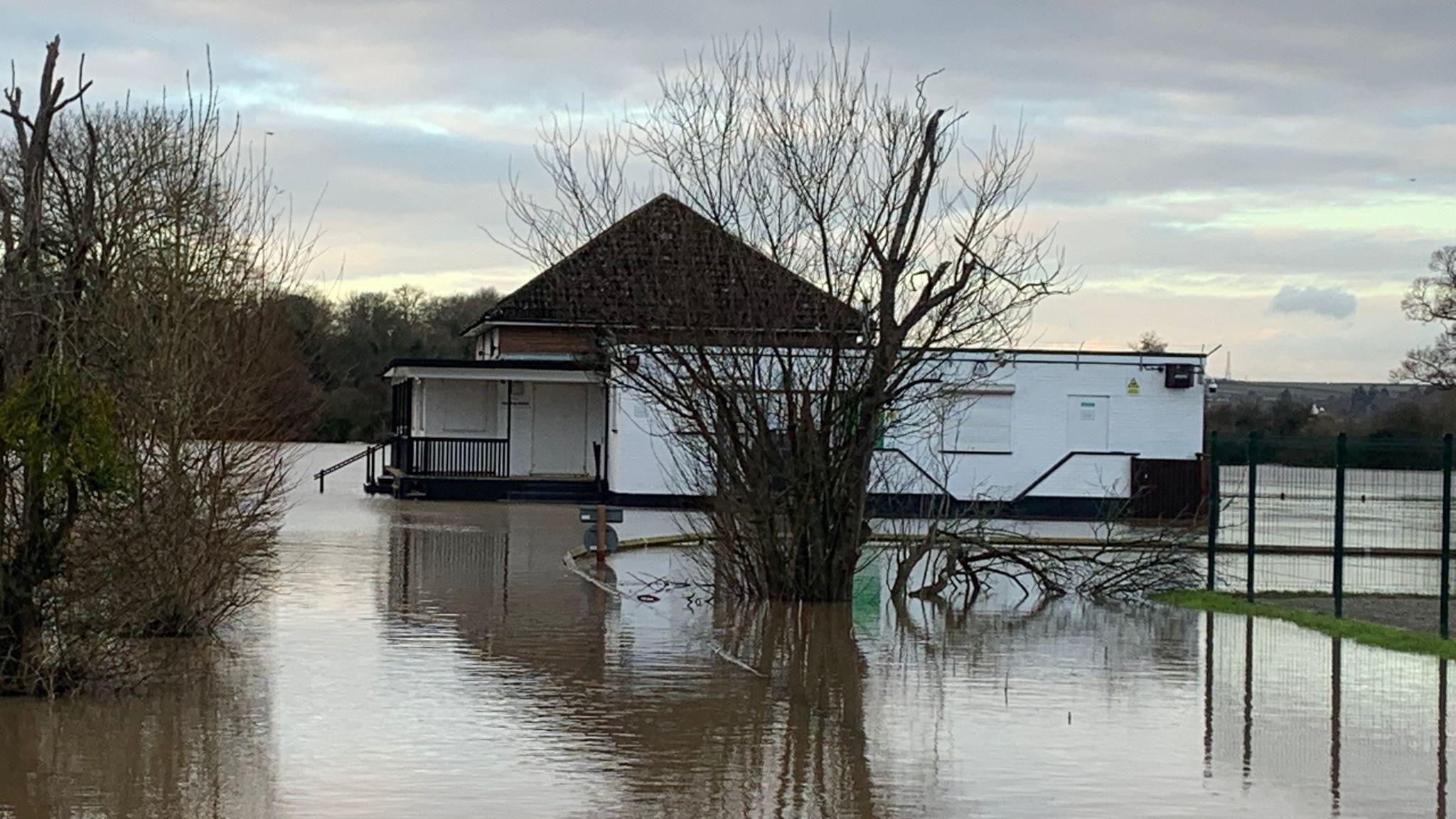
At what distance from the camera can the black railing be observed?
39906 mm

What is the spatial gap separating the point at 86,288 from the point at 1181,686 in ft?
27.9

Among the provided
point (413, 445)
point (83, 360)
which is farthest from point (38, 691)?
point (413, 445)

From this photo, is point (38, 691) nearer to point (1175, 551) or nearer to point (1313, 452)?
point (1175, 551)

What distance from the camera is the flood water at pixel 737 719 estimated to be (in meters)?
9.39

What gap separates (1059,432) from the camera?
38.4 metres

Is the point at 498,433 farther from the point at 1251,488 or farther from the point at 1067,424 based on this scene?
the point at 1251,488

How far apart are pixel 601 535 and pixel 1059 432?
1723 cm

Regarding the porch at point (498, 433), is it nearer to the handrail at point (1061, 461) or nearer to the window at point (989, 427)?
the window at point (989, 427)

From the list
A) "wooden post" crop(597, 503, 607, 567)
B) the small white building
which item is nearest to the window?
the small white building

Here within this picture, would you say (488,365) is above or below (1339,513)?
above

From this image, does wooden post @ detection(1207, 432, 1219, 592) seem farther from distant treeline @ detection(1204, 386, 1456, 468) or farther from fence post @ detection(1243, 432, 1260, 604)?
distant treeline @ detection(1204, 386, 1456, 468)

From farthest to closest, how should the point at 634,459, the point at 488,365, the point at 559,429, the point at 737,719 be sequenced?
the point at 559,429
the point at 488,365
the point at 634,459
the point at 737,719

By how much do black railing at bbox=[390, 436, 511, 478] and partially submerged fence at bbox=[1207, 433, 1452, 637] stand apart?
15826mm

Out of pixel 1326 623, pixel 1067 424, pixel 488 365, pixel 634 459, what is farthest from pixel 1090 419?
pixel 1326 623
